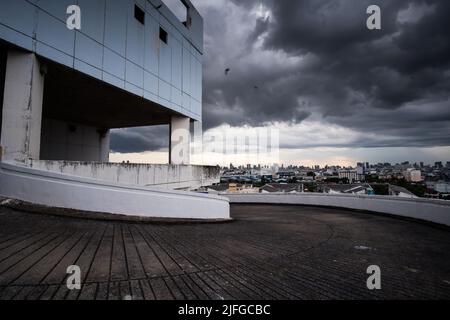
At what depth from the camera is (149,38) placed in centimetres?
1584

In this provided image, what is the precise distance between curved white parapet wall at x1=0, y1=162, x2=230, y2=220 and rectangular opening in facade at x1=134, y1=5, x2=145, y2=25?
38.9 feet

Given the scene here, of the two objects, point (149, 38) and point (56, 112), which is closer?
point (149, 38)

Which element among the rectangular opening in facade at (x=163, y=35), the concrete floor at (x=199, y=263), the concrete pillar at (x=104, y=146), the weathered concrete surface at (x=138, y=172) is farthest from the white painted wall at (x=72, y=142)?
the concrete floor at (x=199, y=263)

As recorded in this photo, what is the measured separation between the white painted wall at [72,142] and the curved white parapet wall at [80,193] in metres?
14.2

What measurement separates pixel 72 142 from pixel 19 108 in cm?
1406

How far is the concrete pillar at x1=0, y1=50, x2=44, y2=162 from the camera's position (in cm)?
896

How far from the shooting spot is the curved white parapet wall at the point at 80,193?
682cm

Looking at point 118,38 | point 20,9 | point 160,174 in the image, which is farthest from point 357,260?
point 118,38

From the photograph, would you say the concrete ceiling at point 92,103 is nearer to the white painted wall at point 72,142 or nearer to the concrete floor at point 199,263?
the white painted wall at point 72,142

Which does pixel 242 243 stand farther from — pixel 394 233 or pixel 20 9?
pixel 20 9

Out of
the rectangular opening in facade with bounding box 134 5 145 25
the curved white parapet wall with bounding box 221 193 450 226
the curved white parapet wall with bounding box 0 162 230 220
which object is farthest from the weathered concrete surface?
the rectangular opening in facade with bounding box 134 5 145 25

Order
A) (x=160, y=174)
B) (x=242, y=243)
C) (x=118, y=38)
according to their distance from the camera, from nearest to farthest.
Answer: (x=242, y=243)
(x=118, y=38)
(x=160, y=174)
